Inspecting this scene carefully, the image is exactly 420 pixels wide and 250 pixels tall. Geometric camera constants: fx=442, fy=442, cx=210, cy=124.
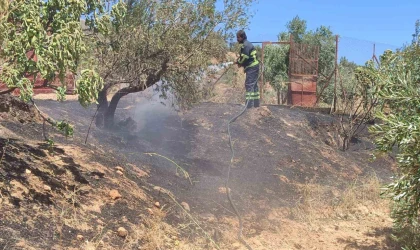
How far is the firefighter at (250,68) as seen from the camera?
9672 millimetres

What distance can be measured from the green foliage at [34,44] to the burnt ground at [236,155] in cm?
209

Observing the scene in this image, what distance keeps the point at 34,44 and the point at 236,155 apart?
5.07m

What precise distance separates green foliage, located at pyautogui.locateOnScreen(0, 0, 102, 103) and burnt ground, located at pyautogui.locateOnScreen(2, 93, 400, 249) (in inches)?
82.2

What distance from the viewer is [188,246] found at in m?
4.39

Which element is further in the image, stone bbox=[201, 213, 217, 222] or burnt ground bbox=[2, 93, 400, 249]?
burnt ground bbox=[2, 93, 400, 249]

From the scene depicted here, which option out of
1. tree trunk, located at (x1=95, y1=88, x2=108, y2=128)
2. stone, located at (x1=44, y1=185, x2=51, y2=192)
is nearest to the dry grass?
stone, located at (x1=44, y1=185, x2=51, y2=192)

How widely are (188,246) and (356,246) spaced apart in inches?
91.0

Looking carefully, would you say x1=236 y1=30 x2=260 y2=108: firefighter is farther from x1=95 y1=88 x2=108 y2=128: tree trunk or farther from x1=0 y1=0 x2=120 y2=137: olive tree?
x1=0 y1=0 x2=120 y2=137: olive tree

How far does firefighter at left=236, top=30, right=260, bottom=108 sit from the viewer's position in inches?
381

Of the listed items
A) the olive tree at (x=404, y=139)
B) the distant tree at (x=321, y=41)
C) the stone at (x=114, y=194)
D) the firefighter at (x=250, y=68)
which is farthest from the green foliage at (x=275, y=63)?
the stone at (x=114, y=194)

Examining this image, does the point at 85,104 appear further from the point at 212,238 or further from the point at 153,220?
the point at 212,238

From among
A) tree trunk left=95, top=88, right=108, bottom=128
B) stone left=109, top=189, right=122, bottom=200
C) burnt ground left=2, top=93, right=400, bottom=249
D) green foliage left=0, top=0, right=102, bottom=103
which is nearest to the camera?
green foliage left=0, top=0, right=102, bottom=103

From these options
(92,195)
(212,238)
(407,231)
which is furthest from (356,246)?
(92,195)

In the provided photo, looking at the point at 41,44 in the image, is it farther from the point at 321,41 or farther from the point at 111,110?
the point at 321,41
